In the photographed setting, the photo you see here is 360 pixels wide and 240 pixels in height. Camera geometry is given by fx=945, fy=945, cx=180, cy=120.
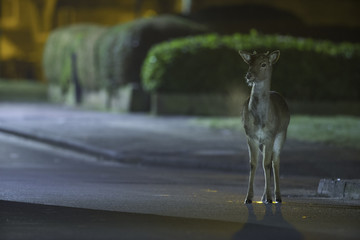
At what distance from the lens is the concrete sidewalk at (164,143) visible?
51.2 ft

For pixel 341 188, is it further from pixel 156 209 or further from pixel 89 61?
pixel 89 61

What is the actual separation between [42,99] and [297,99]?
14931 mm

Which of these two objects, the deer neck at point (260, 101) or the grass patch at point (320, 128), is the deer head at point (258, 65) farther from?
the grass patch at point (320, 128)

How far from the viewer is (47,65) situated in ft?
127

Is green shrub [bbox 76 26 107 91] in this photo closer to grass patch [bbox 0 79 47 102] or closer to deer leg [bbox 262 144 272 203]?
grass patch [bbox 0 79 47 102]

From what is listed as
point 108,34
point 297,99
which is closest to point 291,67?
point 297,99

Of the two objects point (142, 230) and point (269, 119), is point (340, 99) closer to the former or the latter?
point (269, 119)

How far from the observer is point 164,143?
18.9 meters

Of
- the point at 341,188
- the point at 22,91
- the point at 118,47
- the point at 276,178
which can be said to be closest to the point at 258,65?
the point at 276,178

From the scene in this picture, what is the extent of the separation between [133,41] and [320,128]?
8.71 metres

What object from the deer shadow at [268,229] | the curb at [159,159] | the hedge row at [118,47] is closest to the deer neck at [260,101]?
the deer shadow at [268,229]

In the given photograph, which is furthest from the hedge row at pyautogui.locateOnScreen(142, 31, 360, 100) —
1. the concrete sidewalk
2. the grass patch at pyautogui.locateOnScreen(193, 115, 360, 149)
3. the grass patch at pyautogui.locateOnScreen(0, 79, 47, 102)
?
the grass patch at pyautogui.locateOnScreen(0, 79, 47, 102)

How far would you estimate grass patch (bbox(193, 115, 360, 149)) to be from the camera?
18.9m

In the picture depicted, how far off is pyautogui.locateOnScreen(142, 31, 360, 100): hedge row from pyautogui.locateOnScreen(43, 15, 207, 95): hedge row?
4.39 feet
